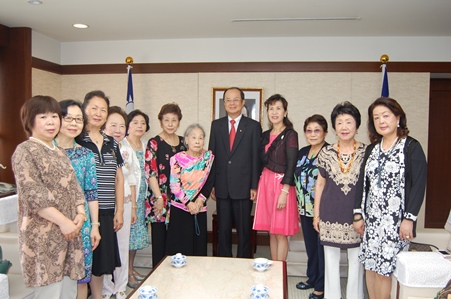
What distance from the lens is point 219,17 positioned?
4.54 meters

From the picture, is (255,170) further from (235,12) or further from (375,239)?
(235,12)

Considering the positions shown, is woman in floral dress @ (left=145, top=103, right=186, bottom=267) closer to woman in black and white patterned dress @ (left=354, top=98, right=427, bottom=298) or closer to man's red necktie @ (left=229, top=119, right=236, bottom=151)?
man's red necktie @ (left=229, top=119, right=236, bottom=151)

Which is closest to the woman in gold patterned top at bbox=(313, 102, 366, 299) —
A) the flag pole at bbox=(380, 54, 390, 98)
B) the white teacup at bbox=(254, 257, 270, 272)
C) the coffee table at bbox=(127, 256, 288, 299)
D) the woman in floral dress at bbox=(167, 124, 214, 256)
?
the coffee table at bbox=(127, 256, 288, 299)

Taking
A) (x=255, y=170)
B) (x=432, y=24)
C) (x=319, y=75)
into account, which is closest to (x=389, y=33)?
(x=432, y=24)

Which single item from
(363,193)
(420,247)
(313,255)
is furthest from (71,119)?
(420,247)

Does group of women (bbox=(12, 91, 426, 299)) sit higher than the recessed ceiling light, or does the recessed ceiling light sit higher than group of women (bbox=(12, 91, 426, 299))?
the recessed ceiling light

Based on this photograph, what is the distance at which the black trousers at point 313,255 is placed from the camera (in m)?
3.45

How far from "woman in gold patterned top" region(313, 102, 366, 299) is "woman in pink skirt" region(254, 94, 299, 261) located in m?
0.43

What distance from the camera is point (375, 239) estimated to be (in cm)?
271

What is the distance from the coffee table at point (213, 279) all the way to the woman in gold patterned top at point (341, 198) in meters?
0.54

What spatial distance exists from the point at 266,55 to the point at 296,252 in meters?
2.73

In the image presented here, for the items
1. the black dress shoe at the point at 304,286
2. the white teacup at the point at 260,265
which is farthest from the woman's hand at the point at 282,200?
the white teacup at the point at 260,265

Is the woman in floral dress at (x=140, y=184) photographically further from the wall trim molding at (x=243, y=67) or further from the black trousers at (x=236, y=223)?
the wall trim molding at (x=243, y=67)

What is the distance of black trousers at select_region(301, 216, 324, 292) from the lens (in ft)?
11.3
